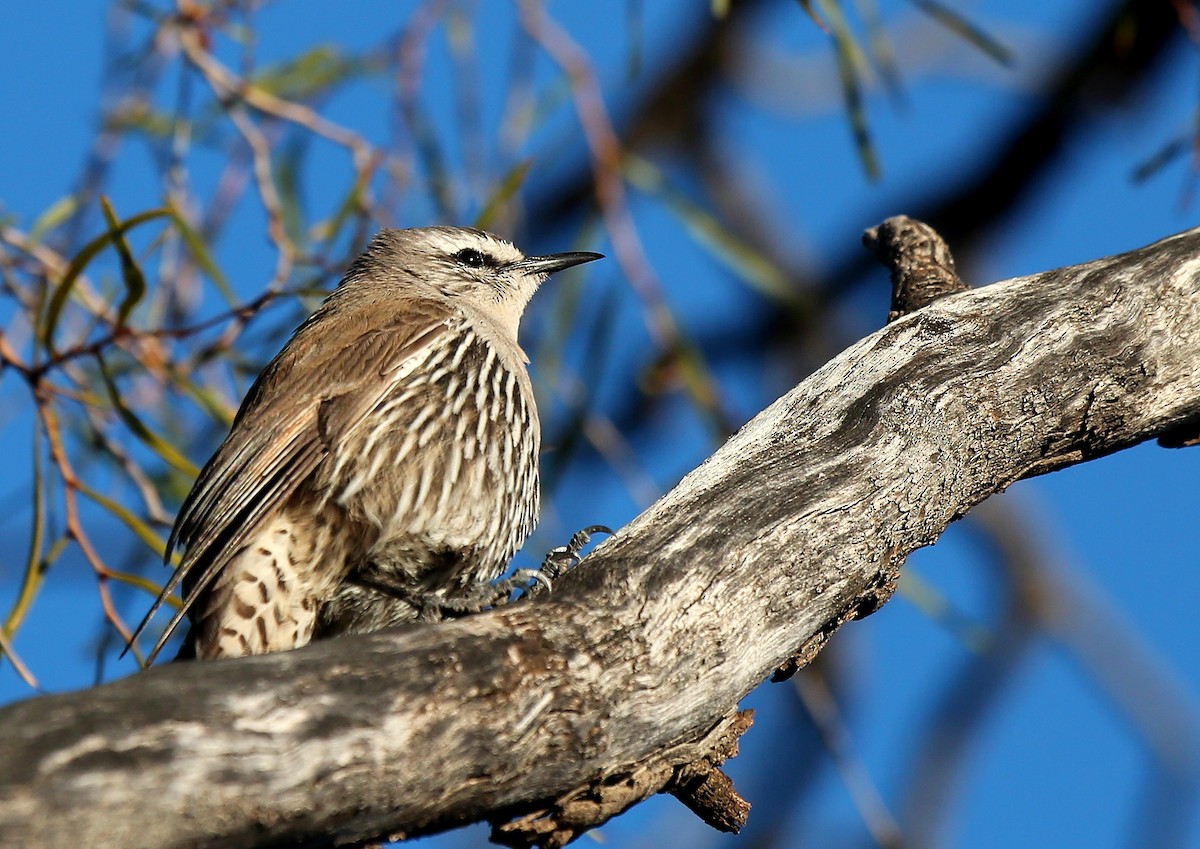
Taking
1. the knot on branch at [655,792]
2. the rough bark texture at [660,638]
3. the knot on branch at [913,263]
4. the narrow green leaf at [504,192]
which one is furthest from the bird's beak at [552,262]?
the knot on branch at [655,792]

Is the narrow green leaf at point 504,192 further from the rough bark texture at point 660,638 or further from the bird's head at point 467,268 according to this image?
the rough bark texture at point 660,638

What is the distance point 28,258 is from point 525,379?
5.09 feet

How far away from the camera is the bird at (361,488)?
3.62m

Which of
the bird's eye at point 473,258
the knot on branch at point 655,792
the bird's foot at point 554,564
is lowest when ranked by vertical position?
the knot on branch at point 655,792

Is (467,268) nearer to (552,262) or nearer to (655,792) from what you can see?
(552,262)

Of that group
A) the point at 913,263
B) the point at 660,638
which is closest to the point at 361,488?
the point at 660,638

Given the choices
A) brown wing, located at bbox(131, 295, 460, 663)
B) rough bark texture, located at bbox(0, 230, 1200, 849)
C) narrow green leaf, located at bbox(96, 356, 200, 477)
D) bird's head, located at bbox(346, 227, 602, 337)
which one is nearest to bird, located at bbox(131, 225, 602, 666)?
brown wing, located at bbox(131, 295, 460, 663)

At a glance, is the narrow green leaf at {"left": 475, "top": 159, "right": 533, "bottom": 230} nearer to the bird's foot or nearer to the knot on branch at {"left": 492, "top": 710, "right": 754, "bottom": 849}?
the bird's foot

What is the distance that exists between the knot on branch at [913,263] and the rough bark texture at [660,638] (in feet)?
0.73

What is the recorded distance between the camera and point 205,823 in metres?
2.13

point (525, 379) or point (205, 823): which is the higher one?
point (525, 379)

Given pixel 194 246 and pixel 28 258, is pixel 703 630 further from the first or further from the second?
pixel 28 258

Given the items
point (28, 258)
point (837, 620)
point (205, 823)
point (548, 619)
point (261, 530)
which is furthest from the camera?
point (28, 258)

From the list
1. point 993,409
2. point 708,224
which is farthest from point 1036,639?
point 993,409
